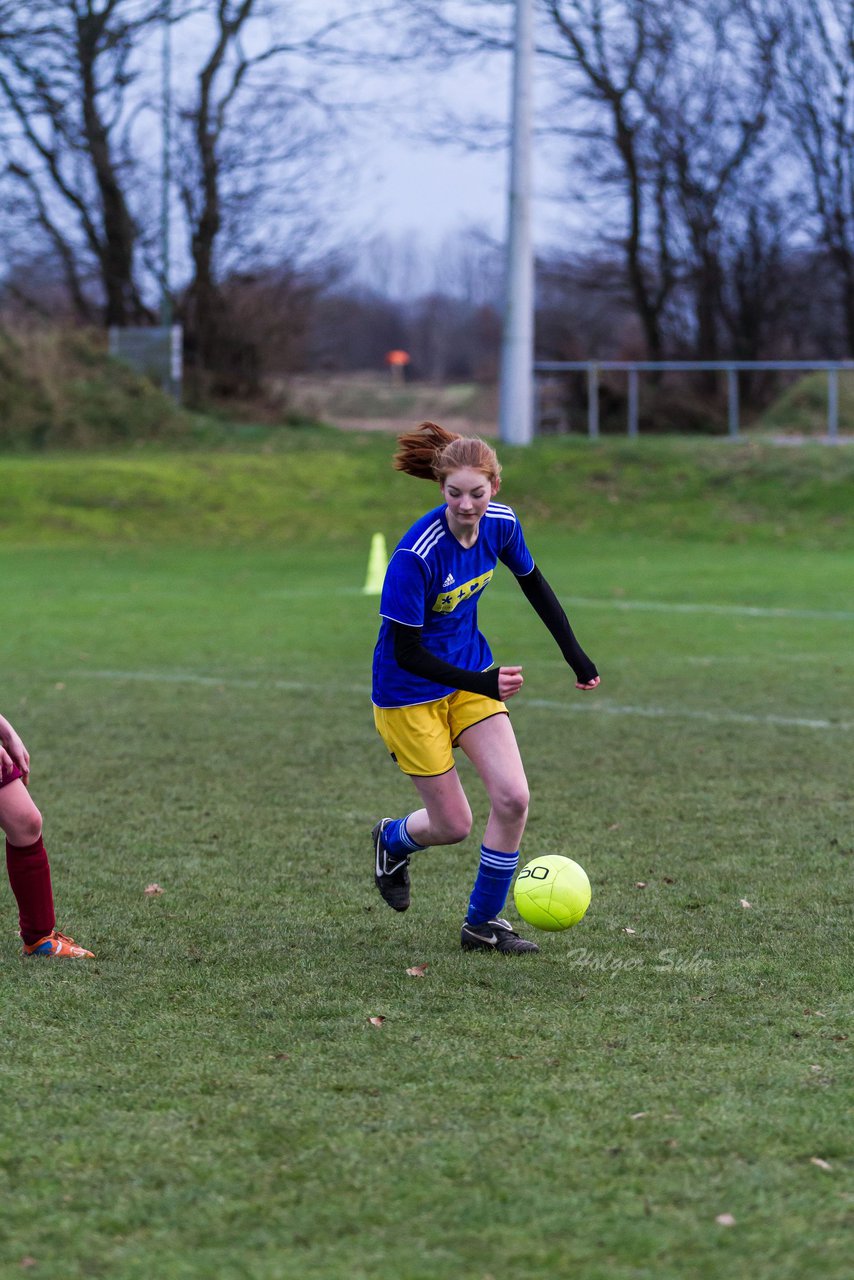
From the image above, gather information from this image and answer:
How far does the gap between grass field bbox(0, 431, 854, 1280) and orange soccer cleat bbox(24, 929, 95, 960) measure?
11cm

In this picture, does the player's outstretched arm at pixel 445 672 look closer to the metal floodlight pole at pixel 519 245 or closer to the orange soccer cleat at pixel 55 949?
the orange soccer cleat at pixel 55 949

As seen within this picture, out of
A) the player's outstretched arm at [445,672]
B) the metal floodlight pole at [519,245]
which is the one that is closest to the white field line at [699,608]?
the player's outstretched arm at [445,672]

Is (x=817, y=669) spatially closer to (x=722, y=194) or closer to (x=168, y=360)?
(x=168, y=360)

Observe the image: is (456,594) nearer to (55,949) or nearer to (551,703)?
(55,949)

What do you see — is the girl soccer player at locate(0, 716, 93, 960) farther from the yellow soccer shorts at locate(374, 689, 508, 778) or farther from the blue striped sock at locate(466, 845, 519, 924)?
the blue striped sock at locate(466, 845, 519, 924)

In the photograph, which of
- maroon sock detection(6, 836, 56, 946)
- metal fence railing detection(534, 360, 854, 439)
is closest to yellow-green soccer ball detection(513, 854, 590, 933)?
maroon sock detection(6, 836, 56, 946)

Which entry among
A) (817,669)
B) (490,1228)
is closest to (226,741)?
(817,669)

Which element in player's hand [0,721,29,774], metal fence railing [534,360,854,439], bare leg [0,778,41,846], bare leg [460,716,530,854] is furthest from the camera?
metal fence railing [534,360,854,439]

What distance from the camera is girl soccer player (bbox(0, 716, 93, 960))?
4.80 meters

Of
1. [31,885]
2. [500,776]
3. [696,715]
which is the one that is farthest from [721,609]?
[31,885]

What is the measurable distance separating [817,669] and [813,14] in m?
27.2

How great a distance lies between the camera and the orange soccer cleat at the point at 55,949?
4891 millimetres

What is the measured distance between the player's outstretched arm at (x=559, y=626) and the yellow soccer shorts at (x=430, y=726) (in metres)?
0.31

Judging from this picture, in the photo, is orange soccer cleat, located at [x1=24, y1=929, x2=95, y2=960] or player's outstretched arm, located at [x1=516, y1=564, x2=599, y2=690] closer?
orange soccer cleat, located at [x1=24, y1=929, x2=95, y2=960]
